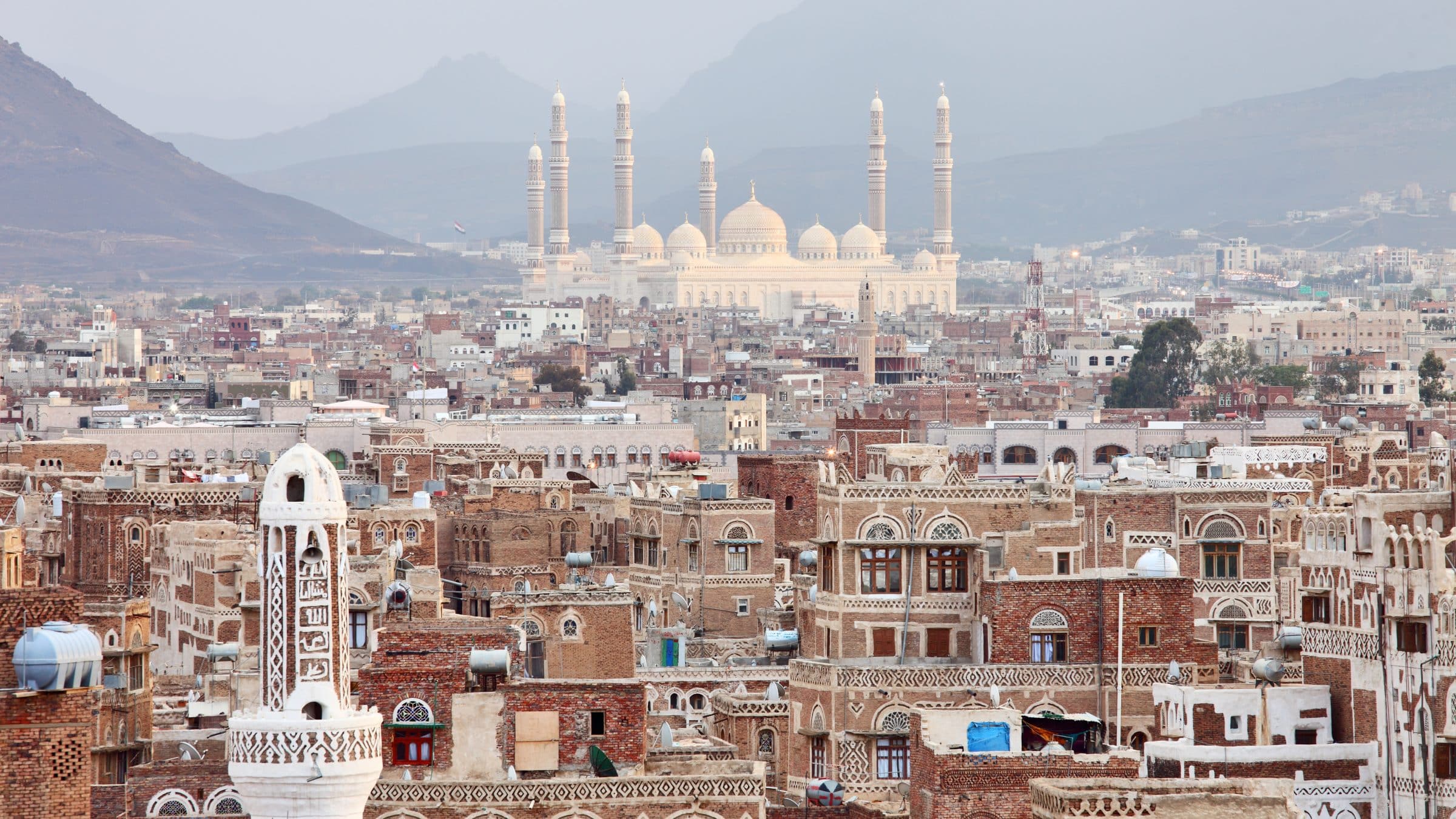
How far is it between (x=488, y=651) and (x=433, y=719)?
0.66m

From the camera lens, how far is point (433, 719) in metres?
20.3

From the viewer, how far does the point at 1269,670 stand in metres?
24.2

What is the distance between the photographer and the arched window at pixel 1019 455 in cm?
6606

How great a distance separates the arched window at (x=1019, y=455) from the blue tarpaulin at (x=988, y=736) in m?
43.1

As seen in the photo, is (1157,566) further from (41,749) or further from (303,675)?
(41,749)

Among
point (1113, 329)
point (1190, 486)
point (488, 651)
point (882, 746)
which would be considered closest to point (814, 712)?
point (882, 746)

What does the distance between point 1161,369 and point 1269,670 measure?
79568mm

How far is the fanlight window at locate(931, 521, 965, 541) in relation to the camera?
89.1 ft

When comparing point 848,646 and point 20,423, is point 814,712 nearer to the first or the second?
point 848,646

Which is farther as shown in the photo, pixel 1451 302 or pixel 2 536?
pixel 1451 302

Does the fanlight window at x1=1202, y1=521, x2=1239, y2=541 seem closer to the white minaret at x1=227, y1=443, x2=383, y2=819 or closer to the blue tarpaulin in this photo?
the blue tarpaulin

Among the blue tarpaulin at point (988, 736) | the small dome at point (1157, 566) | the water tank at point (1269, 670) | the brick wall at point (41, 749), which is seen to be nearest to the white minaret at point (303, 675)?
the brick wall at point (41, 749)

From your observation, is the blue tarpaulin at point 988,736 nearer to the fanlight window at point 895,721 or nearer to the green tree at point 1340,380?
the fanlight window at point 895,721

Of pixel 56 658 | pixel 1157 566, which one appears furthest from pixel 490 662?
pixel 1157 566
